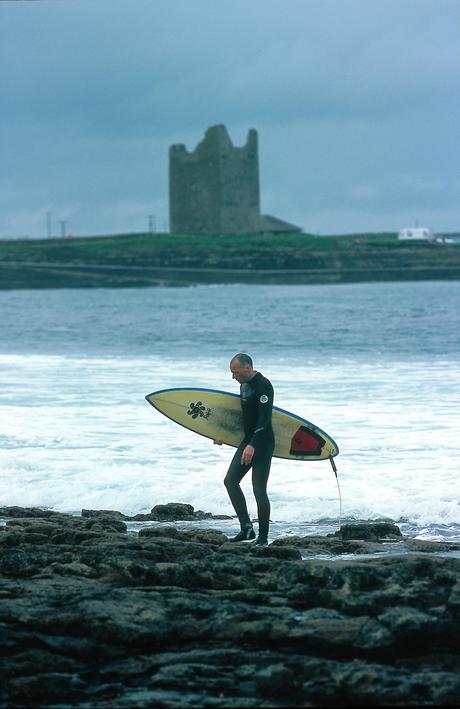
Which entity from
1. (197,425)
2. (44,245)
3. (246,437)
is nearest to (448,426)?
(197,425)

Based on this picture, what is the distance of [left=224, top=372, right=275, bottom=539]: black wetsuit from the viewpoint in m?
7.44

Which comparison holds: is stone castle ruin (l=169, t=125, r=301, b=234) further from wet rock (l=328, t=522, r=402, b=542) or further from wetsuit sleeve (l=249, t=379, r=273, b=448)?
wetsuit sleeve (l=249, t=379, r=273, b=448)

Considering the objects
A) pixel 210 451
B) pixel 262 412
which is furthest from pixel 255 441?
pixel 210 451

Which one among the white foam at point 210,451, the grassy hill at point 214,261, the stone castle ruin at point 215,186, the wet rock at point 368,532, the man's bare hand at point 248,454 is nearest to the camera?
the man's bare hand at point 248,454

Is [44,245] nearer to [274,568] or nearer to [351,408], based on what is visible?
[351,408]

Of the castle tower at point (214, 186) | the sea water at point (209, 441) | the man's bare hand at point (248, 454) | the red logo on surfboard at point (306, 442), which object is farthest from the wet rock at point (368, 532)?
the castle tower at point (214, 186)

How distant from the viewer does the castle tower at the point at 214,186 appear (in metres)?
103

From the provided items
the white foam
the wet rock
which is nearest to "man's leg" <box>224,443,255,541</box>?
the wet rock

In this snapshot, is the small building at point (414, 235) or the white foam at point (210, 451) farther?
the small building at point (414, 235)

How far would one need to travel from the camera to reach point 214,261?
9956cm

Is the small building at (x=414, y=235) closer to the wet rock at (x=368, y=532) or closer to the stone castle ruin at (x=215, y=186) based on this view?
the stone castle ruin at (x=215, y=186)

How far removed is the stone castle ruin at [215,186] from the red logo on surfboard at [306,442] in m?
95.4

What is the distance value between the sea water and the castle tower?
63832mm

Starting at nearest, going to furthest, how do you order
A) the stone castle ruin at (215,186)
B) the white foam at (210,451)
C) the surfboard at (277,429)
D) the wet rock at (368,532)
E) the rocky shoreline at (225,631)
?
the rocky shoreline at (225,631) → the wet rock at (368,532) → the surfboard at (277,429) → the white foam at (210,451) → the stone castle ruin at (215,186)
